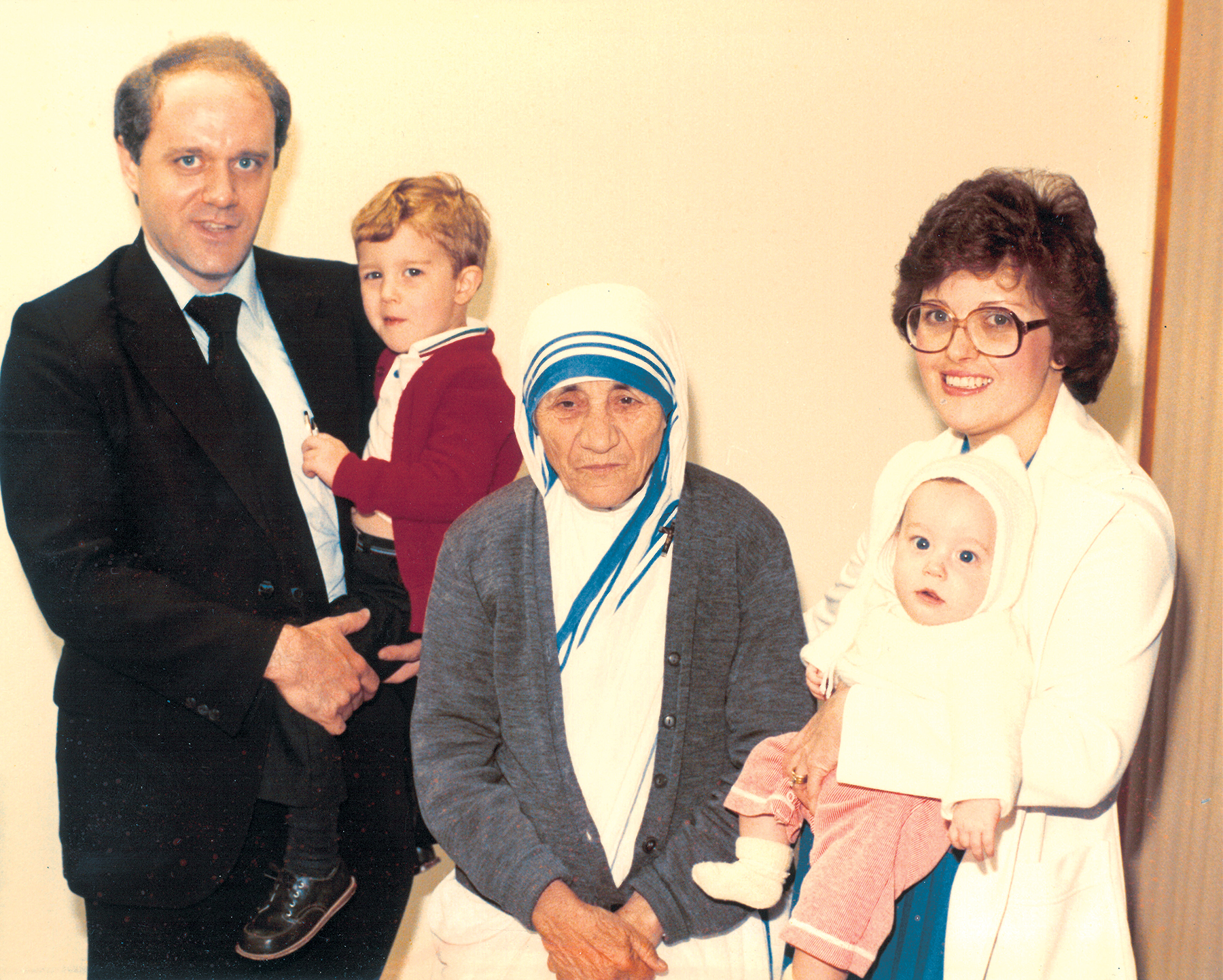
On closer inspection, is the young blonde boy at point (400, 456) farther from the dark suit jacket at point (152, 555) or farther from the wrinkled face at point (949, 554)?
the wrinkled face at point (949, 554)

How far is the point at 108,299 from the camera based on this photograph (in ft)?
6.65

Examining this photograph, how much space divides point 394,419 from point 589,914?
104 centimetres

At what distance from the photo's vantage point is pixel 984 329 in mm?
1723

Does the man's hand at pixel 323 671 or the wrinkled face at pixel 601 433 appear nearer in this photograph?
the wrinkled face at pixel 601 433

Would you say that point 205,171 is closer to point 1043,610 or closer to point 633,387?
point 633,387

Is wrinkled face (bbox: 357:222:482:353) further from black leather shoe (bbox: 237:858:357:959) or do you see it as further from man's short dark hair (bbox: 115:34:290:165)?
black leather shoe (bbox: 237:858:357:959)

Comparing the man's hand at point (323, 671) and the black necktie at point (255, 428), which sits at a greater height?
the black necktie at point (255, 428)

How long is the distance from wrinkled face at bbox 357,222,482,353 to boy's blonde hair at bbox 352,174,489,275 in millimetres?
14

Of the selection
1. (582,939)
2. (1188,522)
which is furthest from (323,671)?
(1188,522)

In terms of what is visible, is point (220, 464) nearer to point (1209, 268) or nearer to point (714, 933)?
point (714, 933)

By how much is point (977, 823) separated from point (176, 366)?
1678mm

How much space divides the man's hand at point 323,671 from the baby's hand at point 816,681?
913mm

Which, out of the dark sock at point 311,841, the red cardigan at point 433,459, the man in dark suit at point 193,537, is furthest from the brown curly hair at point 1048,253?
the dark sock at point 311,841

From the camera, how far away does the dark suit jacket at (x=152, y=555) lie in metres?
1.97
